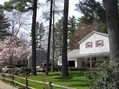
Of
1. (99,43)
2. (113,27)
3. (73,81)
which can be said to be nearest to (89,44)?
(99,43)

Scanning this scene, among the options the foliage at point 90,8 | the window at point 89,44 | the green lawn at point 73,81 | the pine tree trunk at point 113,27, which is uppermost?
the foliage at point 90,8

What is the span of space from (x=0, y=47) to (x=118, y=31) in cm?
5355

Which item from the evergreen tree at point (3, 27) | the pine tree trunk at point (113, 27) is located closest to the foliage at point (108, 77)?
the pine tree trunk at point (113, 27)

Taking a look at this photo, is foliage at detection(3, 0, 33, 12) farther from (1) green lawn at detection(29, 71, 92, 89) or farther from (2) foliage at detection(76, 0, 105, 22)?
(2) foliage at detection(76, 0, 105, 22)

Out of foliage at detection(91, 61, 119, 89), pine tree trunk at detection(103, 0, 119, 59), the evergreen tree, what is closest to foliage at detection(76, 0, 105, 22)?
pine tree trunk at detection(103, 0, 119, 59)

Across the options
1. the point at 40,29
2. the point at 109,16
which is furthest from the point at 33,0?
the point at 40,29

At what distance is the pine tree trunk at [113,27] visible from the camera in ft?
28.6

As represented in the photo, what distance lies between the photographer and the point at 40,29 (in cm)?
10081

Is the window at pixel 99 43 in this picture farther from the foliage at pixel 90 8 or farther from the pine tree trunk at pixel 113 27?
the pine tree trunk at pixel 113 27

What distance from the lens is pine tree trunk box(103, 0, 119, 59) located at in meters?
8.70

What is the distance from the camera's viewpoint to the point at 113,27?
8898mm

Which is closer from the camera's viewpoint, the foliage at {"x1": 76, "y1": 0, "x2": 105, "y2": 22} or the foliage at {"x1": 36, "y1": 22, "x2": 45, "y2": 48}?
the foliage at {"x1": 76, "y1": 0, "x2": 105, "y2": 22}

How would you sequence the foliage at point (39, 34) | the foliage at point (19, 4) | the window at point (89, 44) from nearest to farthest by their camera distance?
the foliage at point (19, 4), the window at point (89, 44), the foliage at point (39, 34)

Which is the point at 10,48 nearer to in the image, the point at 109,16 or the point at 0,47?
the point at 0,47
